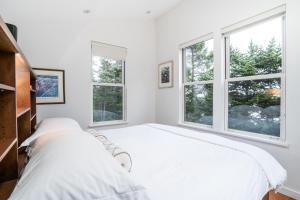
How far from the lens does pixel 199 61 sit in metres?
3.47

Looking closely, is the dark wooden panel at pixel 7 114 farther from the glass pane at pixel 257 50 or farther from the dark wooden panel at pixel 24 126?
the glass pane at pixel 257 50

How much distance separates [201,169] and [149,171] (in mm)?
350

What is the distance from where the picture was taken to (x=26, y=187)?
26.5 inches

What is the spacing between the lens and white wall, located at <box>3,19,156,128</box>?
9.88 ft

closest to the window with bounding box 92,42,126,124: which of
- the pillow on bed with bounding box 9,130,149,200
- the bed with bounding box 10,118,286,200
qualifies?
the bed with bounding box 10,118,286,200

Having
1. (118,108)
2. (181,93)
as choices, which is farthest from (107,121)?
(181,93)

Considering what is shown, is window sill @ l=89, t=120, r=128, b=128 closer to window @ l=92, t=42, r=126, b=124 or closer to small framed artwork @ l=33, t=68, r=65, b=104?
window @ l=92, t=42, r=126, b=124

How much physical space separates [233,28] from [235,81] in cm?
80

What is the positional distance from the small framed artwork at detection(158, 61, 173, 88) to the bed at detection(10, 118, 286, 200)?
211cm

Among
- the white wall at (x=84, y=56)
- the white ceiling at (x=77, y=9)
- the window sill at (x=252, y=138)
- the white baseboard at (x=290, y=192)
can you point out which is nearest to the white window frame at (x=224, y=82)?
the window sill at (x=252, y=138)

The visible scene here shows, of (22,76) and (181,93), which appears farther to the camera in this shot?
(181,93)

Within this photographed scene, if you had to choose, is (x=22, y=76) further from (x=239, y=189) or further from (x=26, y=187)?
(x=239, y=189)

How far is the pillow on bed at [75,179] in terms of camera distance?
0.68 meters

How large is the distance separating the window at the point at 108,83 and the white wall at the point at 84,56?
135 millimetres
